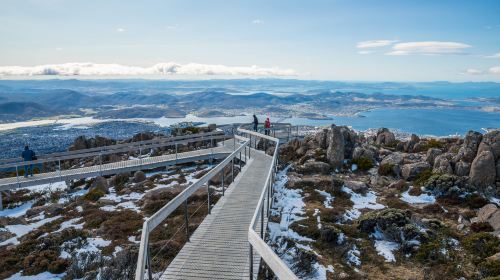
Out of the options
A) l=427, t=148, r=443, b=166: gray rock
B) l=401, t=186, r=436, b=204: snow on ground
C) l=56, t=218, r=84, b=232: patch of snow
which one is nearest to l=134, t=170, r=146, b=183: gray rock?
l=56, t=218, r=84, b=232: patch of snow

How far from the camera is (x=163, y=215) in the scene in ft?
24.3

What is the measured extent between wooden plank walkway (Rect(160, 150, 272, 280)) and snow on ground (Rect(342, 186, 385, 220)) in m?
4.40

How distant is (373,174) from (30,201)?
20.2m

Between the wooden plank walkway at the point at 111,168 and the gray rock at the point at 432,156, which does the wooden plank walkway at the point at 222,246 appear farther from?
the gray rock at the point at 432,156

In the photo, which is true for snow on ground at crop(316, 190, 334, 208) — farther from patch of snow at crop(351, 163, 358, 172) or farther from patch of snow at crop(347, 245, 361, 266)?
patch of snow at crop(351, 163, 358, 172)

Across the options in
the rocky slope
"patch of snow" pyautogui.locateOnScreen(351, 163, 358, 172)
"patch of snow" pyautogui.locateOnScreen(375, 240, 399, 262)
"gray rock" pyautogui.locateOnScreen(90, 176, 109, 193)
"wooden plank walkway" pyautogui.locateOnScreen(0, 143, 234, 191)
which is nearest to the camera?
the rocky slope

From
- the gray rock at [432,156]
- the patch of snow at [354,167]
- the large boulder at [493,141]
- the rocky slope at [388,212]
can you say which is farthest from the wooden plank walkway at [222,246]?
the large boulder at [493,141]

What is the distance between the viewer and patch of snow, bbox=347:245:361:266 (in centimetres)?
1046

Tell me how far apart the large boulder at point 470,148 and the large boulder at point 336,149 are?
21.4 feet

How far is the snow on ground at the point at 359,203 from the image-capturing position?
14407mm

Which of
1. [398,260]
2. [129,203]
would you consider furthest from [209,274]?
[129,203]

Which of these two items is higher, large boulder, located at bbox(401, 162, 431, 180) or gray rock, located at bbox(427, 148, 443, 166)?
gray rock, located at bbox(427, 148, 443, 166)

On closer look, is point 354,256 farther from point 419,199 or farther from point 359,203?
point 419,199

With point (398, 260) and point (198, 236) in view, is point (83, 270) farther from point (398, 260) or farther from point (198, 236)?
point (398, 260)
